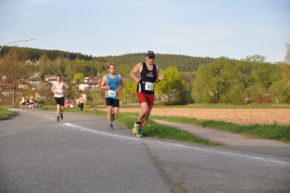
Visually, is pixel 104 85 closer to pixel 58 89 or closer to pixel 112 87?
pixel 112 87

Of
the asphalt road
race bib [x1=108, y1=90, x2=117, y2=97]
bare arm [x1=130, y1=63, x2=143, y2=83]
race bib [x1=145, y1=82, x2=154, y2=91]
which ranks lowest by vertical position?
the asphalt road

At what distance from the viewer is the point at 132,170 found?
17.7 feet

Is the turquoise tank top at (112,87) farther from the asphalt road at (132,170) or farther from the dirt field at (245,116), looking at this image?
the dirt field at (245,116)

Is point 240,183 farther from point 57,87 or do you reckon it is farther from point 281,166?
point 57,87

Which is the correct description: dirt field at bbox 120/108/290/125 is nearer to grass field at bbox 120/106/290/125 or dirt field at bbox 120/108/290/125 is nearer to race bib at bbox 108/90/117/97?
grass field at bbox 120/106/290/125

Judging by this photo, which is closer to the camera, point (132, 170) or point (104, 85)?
point (132, 170)

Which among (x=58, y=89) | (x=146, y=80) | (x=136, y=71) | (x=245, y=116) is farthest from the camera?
(x=245, y=116)

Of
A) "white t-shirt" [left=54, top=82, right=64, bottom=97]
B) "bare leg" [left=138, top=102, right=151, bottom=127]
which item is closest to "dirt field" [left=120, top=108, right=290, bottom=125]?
"white t-shirt" [left=54, top=82, right=64, bottom=97]

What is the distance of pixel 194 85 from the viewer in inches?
4562

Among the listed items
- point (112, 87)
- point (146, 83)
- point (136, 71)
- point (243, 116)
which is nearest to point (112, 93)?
point (112, 87)

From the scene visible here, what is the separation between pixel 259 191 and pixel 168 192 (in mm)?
886

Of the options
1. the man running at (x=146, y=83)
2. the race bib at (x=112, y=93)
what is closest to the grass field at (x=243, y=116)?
the race bib at (x=112, y=93)

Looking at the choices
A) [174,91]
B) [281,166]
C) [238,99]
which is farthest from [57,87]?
[174,91]

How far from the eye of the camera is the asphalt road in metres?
4.50
